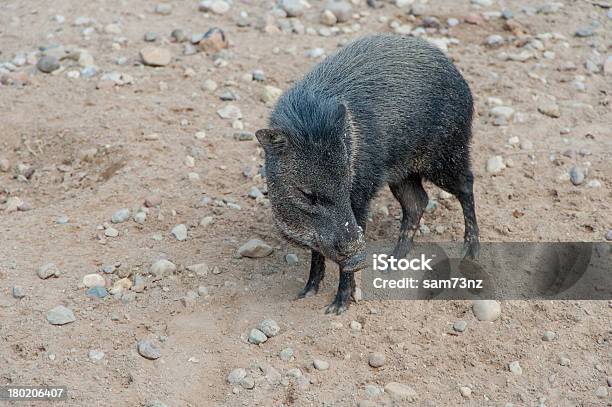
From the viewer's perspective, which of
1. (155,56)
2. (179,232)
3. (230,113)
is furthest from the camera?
(155,56)

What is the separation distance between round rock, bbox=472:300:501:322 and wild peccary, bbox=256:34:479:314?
619 millimetres

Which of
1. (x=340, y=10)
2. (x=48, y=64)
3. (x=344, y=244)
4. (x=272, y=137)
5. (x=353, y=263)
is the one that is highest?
(x=272, y=137)

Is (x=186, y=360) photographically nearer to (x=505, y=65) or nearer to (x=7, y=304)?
(x=7, y=304)

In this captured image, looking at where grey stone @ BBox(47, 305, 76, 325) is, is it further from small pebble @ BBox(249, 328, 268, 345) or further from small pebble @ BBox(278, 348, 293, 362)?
small pebble @ BBox(278, 348, 293, 362)

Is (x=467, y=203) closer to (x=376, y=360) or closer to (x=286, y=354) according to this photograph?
(x=376, y=360)

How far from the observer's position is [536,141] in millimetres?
6379

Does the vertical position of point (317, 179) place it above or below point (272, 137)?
below

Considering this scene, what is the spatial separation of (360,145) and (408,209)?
3.27ft

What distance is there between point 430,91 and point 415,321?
1.42m

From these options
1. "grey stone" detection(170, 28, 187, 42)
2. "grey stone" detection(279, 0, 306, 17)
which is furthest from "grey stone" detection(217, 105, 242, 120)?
"grey stone" detection(279, 0, 306, 17)

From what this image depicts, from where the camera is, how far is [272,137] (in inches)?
167

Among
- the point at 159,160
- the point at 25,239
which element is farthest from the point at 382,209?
the point at 25,239

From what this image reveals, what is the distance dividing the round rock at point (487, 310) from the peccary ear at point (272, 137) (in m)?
1.61

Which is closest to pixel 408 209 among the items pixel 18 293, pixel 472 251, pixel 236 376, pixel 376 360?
pixel 472 251
